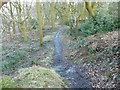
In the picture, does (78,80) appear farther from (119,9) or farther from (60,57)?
(119,9)

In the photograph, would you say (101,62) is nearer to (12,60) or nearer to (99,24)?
(99,24)

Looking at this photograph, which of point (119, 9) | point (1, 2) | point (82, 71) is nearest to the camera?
point (1, 2)

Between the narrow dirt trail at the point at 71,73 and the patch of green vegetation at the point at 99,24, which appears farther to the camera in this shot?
the patch of green vegetation at the point at 99,24

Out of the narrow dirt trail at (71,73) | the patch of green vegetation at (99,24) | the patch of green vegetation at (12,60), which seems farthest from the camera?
the patch of green vegetation at (99,24)

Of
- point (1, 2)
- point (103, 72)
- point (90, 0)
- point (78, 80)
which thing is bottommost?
point (78, 80)

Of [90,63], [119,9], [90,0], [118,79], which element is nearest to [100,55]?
[90,63]

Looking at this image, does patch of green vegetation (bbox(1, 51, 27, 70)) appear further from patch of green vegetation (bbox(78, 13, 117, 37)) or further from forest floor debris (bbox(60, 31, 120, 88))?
patch of green vegetation (bbox(78, 13, 117, 37))

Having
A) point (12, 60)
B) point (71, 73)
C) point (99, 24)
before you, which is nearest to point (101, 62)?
point (71, 73)

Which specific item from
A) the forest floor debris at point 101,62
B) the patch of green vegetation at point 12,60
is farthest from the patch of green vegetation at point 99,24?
the patch of green vegetation at point 12,60

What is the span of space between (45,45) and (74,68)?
8.00 metres

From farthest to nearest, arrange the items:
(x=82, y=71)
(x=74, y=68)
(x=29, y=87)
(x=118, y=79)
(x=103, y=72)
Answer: (x=74, y=68)
(x=82, y=71)
(x=103, y=72)
(x=118, y=79)
(x=29, y=87)

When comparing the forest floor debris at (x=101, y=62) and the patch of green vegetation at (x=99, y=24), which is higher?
the patch of green vegetation at (x=99, y=24)

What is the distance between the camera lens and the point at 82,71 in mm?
8781

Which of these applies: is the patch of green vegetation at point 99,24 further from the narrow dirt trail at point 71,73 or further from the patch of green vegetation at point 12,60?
the patch of green vegetation at point 12,60
